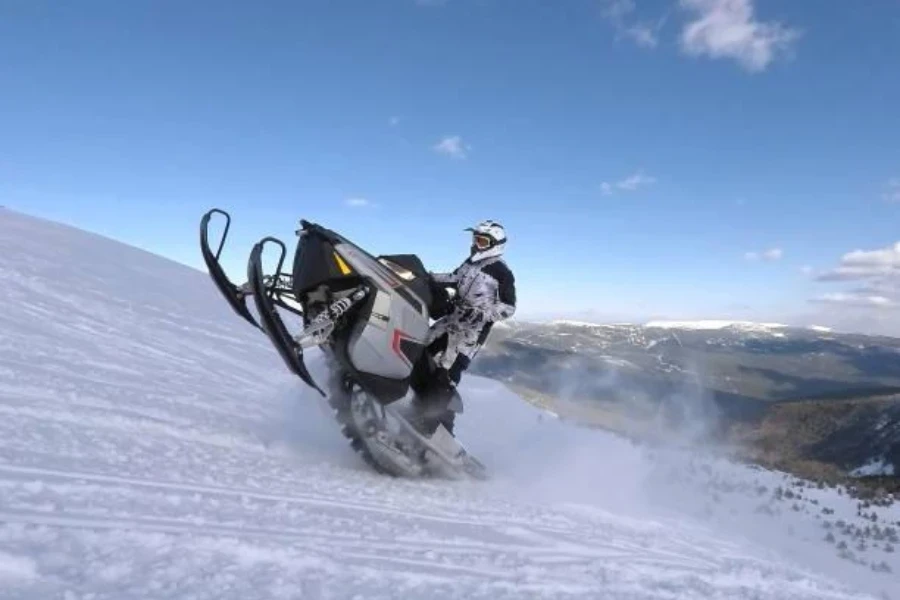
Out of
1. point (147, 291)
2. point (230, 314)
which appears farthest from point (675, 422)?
point (147, 291)

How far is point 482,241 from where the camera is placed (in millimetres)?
6902

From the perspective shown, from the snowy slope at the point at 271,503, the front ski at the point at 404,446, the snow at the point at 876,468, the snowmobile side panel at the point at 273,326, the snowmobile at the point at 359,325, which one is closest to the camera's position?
the snowy slope at the point at 271,503

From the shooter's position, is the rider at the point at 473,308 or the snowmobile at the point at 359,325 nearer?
the snowmobile at the point at 359,325

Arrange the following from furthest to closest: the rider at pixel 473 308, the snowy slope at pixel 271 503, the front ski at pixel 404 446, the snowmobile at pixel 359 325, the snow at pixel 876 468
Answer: the snow at pixel 876 468 → the rider at pixel 473 308 → the front ski at pixel 404 446 → the snowmobile at pixel 359 325 → the snowy slope at pixel 271 503

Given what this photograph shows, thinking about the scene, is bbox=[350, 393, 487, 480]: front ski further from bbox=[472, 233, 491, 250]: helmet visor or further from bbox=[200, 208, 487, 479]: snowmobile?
bbox=[472, 233, 491, 250]: helmet visor

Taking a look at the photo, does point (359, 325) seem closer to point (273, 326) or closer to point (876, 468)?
point (273, 326)

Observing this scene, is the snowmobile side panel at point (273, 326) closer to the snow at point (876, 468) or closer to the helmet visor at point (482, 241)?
the helmet visor at point (482, 241)

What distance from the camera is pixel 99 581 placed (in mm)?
2385

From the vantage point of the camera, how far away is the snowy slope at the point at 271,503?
2.79m

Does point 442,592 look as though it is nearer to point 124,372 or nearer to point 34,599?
point 34,599

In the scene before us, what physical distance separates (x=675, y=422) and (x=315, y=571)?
19656 millimetres

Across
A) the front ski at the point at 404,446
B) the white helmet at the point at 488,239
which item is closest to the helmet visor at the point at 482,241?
the white helmet at the point at 488,239

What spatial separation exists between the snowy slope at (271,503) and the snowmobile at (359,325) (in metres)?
0.39

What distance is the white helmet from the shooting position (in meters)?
6.89
